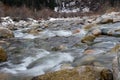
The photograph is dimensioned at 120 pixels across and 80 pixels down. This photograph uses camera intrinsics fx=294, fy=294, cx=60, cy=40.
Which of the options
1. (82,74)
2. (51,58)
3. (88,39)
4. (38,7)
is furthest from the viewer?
(38,7)

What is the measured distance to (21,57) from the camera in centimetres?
659

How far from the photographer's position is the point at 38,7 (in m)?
39.7

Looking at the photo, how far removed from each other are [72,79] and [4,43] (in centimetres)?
535

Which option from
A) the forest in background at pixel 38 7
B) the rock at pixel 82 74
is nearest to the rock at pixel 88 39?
the rock at pixel 82 74

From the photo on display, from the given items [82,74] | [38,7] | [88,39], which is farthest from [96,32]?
[38,7]

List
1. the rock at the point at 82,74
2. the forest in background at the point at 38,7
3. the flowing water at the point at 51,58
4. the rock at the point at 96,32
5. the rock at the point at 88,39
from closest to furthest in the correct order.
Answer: the rock at the point at 82,74
the flowing water at the point at 51,58
the rock at the point at 88,39
the rock at the point at 96,32
the forest in background at the point at 38,7

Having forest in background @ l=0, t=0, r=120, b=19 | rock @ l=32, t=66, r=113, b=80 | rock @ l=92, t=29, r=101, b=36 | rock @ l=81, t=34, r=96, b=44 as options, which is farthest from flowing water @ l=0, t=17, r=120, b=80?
forest in background @ l=0, t=0, r=120, b=19

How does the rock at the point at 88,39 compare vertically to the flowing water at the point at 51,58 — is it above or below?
above

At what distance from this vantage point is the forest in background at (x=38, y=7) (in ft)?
86.2

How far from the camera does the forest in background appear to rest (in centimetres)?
2628

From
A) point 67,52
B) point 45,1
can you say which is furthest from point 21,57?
point 45,1

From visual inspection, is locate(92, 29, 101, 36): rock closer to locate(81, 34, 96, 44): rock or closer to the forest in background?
locate(81, 34, 96, 44): rock

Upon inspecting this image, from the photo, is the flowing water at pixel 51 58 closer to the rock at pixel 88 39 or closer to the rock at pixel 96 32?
the rock at pixel 88 39

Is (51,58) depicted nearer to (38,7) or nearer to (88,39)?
(88,39)
